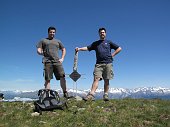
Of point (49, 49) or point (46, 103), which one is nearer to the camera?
point (46, 103)

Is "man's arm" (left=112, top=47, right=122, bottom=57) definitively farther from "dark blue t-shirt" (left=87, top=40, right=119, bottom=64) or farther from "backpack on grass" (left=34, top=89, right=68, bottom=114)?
"backpack on grass" (left=34, top=89, right=68, bottom=114)

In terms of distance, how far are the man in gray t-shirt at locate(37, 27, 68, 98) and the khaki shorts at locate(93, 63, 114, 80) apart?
5.91 feet

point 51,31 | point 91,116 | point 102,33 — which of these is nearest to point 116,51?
point 102,33

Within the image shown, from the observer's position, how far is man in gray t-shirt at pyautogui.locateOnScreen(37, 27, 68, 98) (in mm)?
14773

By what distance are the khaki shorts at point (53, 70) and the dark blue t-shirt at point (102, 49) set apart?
1.97 m

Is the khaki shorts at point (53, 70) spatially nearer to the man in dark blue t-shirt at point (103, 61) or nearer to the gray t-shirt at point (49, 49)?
the gray t-shirt at point (49, 49)

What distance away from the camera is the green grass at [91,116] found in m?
10.6

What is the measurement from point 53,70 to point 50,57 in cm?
75

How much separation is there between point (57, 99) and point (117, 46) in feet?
15.8

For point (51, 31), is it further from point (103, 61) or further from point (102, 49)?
point (103, 61)

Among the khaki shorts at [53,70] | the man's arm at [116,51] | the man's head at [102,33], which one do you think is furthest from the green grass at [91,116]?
the man's head at [102,33]

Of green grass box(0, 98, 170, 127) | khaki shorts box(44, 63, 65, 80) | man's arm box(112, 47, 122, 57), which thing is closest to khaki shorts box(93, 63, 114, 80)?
man's arm box(112, 47, 122, 57)

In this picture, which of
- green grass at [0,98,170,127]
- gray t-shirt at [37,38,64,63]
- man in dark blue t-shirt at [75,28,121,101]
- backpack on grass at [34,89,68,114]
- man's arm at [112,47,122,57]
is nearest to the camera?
green grass at [0,98,170,127]

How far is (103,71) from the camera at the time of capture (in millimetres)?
15188
